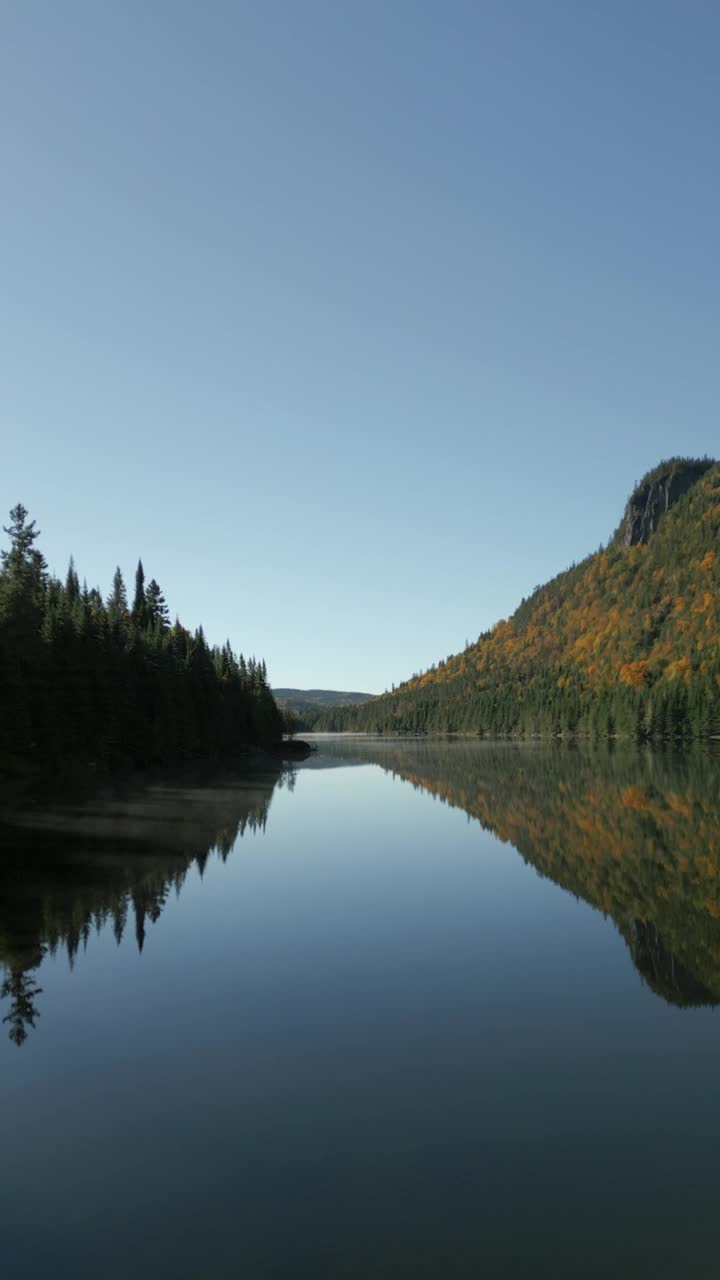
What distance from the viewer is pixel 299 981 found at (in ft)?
62.4

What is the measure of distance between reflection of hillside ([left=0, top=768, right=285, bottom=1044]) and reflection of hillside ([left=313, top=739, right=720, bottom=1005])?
1320 centimetres

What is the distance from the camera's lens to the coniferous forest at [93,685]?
59688 mm

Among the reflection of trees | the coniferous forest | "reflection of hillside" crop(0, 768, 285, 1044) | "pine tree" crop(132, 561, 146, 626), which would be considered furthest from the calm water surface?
"pine tree" crop(132, 561, 146, 626)

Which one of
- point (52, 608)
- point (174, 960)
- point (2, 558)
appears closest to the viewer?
point (174, 960)

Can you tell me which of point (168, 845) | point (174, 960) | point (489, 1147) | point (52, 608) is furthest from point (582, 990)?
point (52, 608)

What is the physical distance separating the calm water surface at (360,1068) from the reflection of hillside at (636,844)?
19 cm

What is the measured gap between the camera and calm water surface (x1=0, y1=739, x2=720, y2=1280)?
9164 millimetres

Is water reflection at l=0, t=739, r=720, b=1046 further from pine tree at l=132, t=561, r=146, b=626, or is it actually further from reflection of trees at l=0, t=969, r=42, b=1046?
pine tree at l=132, t=561, r=146, b=626

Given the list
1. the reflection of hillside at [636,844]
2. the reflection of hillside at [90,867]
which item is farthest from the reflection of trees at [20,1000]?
the reflection of hillside at [636,844]

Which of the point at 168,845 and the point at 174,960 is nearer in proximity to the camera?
the point at 174,960

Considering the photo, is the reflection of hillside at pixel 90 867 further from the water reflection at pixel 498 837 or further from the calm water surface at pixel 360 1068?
the calm water surface at pixel 360 1068

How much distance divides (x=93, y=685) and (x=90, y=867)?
1618 inches

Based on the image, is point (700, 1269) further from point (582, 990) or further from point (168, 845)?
point (168, 845)

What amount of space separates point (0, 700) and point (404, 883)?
37.1 m
